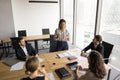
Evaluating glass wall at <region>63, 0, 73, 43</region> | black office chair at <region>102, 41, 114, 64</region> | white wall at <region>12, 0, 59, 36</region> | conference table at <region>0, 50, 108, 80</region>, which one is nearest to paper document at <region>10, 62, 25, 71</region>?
conference table at <region>0, 50, 108, 80</region>

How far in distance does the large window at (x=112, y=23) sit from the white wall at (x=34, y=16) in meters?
3.13

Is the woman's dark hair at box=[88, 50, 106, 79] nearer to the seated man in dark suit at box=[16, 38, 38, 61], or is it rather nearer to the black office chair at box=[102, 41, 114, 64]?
the black office chair at box=[102, 41, 114, 64]

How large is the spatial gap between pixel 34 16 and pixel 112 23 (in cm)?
371

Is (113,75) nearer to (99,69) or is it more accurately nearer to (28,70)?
(99,69)

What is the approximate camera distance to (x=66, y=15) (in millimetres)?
5434

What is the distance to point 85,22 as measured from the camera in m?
4.01

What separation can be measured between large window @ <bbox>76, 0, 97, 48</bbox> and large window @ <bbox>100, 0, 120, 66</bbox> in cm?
44

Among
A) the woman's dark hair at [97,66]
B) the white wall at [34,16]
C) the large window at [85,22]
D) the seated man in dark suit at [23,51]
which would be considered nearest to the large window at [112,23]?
→ the large window at [85,22]

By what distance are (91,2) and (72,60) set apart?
2275 mm

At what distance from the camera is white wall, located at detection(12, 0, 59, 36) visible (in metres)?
4.97

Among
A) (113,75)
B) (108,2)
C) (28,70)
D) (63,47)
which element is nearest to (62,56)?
(63,47)

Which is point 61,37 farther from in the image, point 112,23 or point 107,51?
point 112,23

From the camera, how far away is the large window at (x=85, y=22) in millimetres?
3486

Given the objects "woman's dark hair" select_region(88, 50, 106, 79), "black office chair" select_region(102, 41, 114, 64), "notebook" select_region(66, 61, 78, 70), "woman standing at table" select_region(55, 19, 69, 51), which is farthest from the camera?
"woman standing at table" select_region(55, 19, 69, 51)
